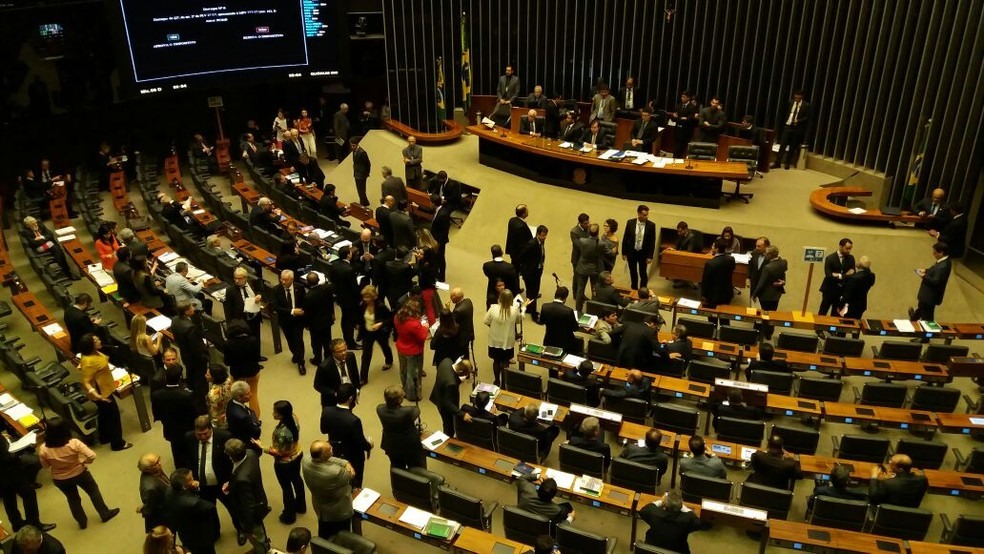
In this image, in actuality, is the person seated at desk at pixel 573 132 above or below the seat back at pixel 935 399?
above

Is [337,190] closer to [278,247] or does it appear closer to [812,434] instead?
[278,247]

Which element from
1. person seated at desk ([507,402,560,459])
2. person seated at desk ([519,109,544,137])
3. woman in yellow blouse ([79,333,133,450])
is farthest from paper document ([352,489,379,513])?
person seated at desk ([519,109,544,137])

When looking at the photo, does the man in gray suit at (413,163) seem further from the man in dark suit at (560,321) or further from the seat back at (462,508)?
the seat back at (462,508)

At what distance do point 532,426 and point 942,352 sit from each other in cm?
505

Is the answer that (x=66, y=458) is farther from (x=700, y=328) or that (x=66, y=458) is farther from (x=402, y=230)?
(x=700, y=328)

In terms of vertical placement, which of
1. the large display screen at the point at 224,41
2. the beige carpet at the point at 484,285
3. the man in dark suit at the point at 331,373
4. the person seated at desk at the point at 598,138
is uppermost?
the large display screen at the point at 224,41

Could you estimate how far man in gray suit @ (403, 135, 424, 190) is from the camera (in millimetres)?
14258

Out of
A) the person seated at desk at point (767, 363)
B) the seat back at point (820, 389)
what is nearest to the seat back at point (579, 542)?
the person seated at desk at point (767, 363)

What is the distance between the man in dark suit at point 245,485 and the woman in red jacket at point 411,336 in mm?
2442

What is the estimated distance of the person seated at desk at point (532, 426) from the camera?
280 inches

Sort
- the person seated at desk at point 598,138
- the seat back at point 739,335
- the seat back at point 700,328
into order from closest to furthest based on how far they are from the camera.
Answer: the seat back at point 739,335 → the seat back at point 700,328 → the person seated at desk at point 598,138

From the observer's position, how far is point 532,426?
7.23m

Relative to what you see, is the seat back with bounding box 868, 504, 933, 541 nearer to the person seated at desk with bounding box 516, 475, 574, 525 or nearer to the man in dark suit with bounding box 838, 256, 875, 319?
the person seated at desk with bounding box 516, 475, 574, 525

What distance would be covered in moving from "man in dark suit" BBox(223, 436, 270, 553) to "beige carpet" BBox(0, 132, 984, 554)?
883mm
